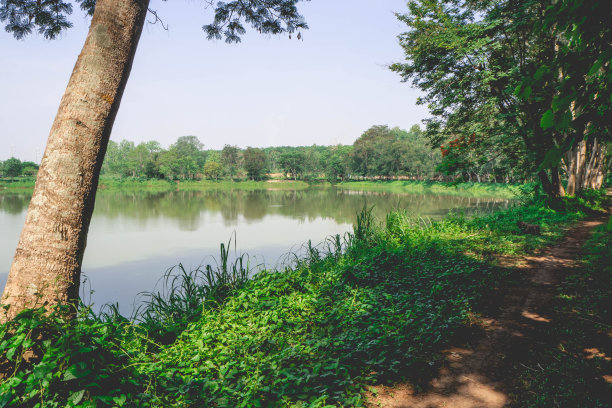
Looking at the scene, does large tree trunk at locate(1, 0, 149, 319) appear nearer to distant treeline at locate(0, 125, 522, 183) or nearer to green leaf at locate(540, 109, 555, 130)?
green leaf at locate(540, 109, 555, 130)

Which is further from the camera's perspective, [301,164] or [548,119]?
[301,164]

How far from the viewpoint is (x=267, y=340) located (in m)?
2.91

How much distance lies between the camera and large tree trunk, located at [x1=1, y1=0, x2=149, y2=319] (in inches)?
77.6

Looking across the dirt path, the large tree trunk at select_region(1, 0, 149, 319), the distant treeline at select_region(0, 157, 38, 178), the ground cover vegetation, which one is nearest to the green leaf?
the dirt path

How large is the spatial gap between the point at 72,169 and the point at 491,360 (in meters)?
3.23

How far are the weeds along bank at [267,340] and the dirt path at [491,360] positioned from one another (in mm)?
147

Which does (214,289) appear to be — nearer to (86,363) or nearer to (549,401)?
(86,363)

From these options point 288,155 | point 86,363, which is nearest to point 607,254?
point 86,363

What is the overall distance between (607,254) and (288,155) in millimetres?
57322

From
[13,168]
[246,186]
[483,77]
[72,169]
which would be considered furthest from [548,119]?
[13,168]

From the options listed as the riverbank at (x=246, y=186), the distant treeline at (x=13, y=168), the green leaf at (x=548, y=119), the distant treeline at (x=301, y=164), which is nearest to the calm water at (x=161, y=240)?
the green leaf at (x=548, y=119)

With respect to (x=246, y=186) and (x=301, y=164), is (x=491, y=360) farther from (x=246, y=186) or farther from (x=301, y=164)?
(x=301, y=164)

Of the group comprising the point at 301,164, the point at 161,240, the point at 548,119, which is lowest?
the point at 161,240

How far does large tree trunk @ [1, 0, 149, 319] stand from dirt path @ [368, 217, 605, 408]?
7.04ft
